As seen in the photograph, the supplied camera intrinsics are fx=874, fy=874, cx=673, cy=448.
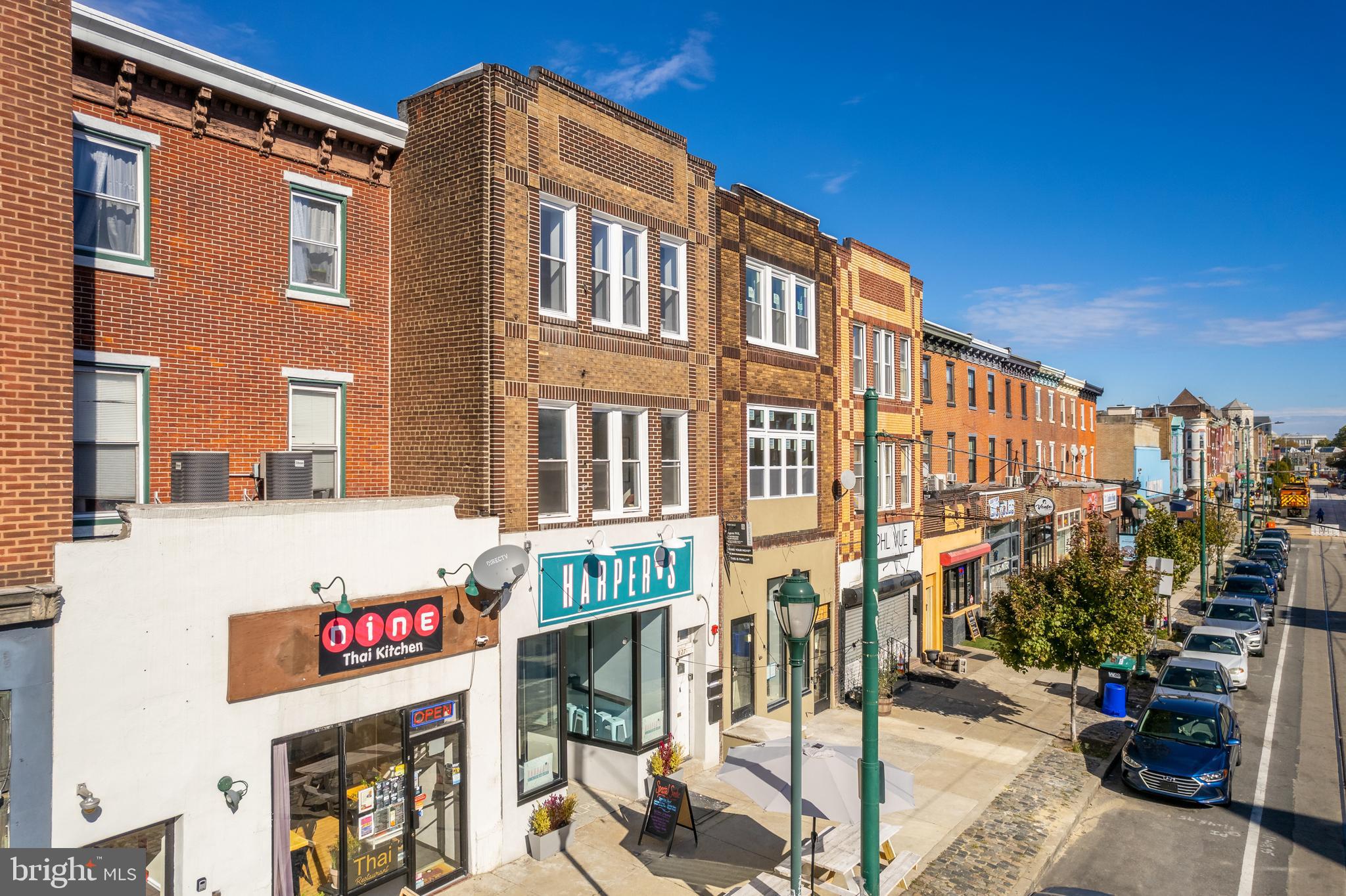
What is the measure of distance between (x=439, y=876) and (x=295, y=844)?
246 centimetres

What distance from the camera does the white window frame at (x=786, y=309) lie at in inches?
825

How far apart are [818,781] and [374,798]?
6069 millimetres

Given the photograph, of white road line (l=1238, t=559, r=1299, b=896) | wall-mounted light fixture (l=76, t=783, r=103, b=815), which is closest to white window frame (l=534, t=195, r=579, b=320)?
wall-mounted light fixture (l=76, t=783, r=103, b=815)

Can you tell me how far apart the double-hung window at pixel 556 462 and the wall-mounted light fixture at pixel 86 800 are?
7.33 m

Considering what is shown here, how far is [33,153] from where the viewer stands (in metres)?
9.32

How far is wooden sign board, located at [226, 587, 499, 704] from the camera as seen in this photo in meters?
10.3

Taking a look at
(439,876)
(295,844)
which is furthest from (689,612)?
(295,844)

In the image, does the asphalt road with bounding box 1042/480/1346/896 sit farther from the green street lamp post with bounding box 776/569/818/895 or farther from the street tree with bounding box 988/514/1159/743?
the green street lamp post with bounding box 776/569/818/895

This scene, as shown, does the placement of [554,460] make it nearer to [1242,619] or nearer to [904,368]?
[904,368]

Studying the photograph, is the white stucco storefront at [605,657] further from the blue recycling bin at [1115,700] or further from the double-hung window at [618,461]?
the blue recycling bin at [1115,700]

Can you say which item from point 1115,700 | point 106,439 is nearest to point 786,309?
point 1115,700

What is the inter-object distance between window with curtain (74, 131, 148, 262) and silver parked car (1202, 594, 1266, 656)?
1244 inches

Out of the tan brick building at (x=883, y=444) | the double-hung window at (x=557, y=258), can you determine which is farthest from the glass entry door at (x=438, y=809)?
the tan brick building at (x=883, y=444)

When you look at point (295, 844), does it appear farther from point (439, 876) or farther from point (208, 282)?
point (208, 282)
